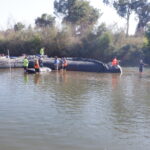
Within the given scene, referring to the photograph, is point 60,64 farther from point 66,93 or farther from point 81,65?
point 66,93

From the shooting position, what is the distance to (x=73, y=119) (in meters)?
11.9

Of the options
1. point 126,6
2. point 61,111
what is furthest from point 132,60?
point 61,111

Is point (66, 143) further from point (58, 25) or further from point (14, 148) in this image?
point (58, 25)

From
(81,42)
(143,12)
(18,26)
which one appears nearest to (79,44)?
(81,42)

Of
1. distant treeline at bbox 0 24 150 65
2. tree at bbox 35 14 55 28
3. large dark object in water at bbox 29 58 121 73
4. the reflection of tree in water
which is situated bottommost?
the reflection of tree in water

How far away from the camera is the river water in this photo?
9.43 metres

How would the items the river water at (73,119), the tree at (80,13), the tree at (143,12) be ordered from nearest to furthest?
the river water at (73,119)
the tree at (143,12)
the tree at (80,13)

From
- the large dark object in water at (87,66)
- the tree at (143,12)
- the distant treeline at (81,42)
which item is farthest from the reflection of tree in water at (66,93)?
the tree at (143,12)

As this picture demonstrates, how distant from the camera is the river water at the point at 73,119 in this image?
9.43 meters

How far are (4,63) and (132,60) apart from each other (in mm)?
A: 16143

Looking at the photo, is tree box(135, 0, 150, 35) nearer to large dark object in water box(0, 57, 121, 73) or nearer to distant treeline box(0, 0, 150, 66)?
distant treeline box(0, 0, 150, 66)

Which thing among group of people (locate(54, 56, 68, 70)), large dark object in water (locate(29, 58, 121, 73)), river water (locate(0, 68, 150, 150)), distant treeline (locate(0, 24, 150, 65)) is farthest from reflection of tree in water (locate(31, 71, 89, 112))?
distant treeline (locate(0, 24, 150, 65))

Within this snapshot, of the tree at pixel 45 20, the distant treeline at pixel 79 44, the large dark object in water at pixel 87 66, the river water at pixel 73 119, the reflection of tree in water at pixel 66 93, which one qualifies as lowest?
the river water at pixel 73 119

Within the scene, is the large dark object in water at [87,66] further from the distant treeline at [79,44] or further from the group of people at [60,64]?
the distant treeline at [79,44]
